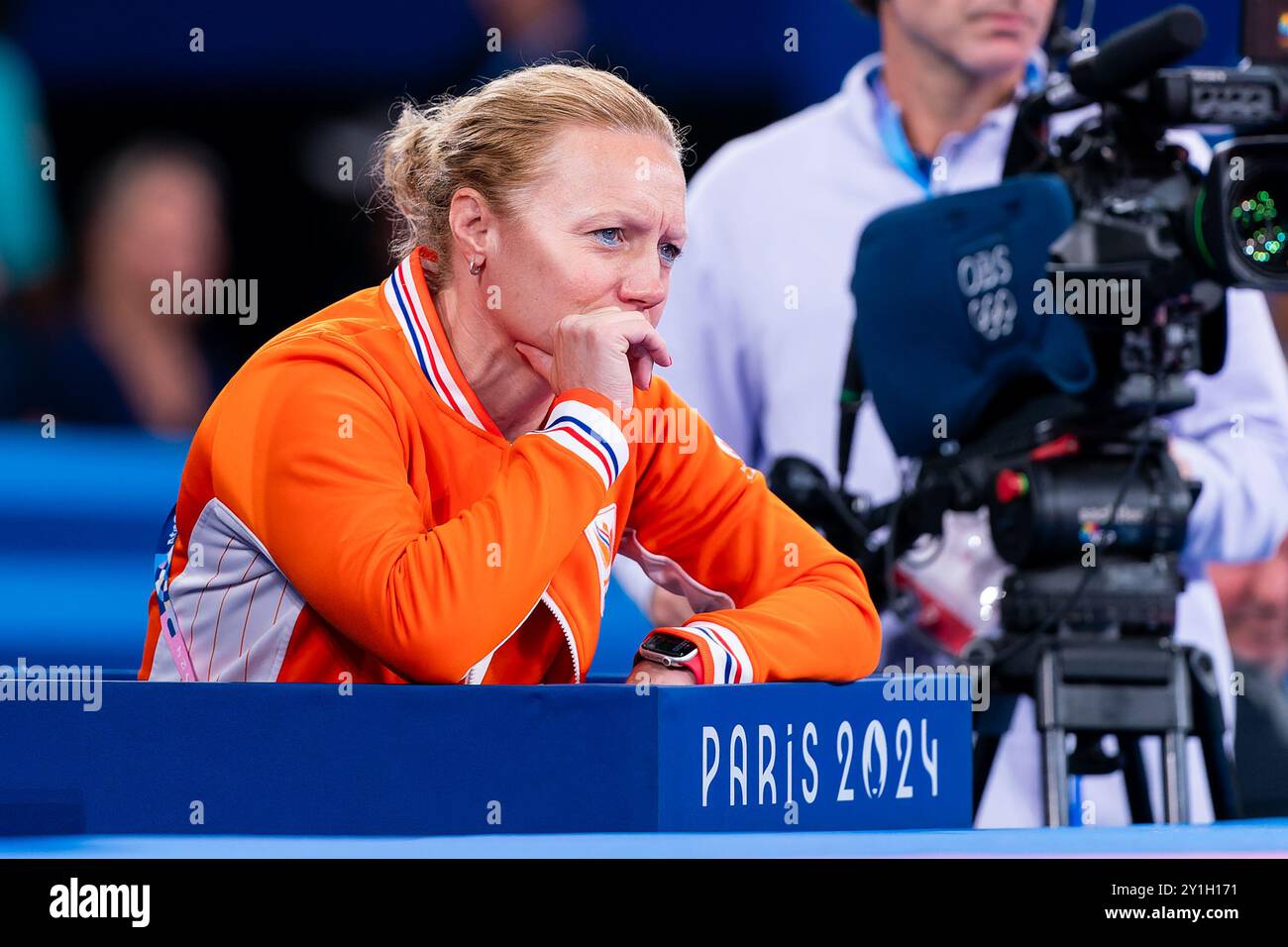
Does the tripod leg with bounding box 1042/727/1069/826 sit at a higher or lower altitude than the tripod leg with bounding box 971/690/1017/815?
lower

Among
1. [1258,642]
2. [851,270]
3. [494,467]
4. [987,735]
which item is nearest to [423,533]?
[494,467]

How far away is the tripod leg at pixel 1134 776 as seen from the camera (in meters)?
2.27

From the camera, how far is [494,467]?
5.28ft

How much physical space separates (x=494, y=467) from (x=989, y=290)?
0.84 meters

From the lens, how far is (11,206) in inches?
123

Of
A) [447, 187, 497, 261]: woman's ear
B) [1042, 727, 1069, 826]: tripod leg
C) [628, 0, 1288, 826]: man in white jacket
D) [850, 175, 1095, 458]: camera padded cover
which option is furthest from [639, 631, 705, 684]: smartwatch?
[628, 0, 1288, 826]: man in white jacket

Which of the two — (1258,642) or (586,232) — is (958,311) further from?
(1258,642)

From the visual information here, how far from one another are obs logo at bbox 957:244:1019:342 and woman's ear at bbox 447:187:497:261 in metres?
0.79

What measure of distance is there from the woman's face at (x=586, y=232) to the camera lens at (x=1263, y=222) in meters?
0.76

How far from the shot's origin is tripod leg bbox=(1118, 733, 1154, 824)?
7.44ft

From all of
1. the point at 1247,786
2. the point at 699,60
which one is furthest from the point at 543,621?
the point at 1247,786

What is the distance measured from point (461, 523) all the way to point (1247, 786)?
91.4 inches

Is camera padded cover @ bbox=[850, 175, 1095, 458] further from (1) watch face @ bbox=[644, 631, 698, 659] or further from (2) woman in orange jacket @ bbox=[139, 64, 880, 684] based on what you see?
(1) watch face @ bbox=[644, 631, 698, 659]
